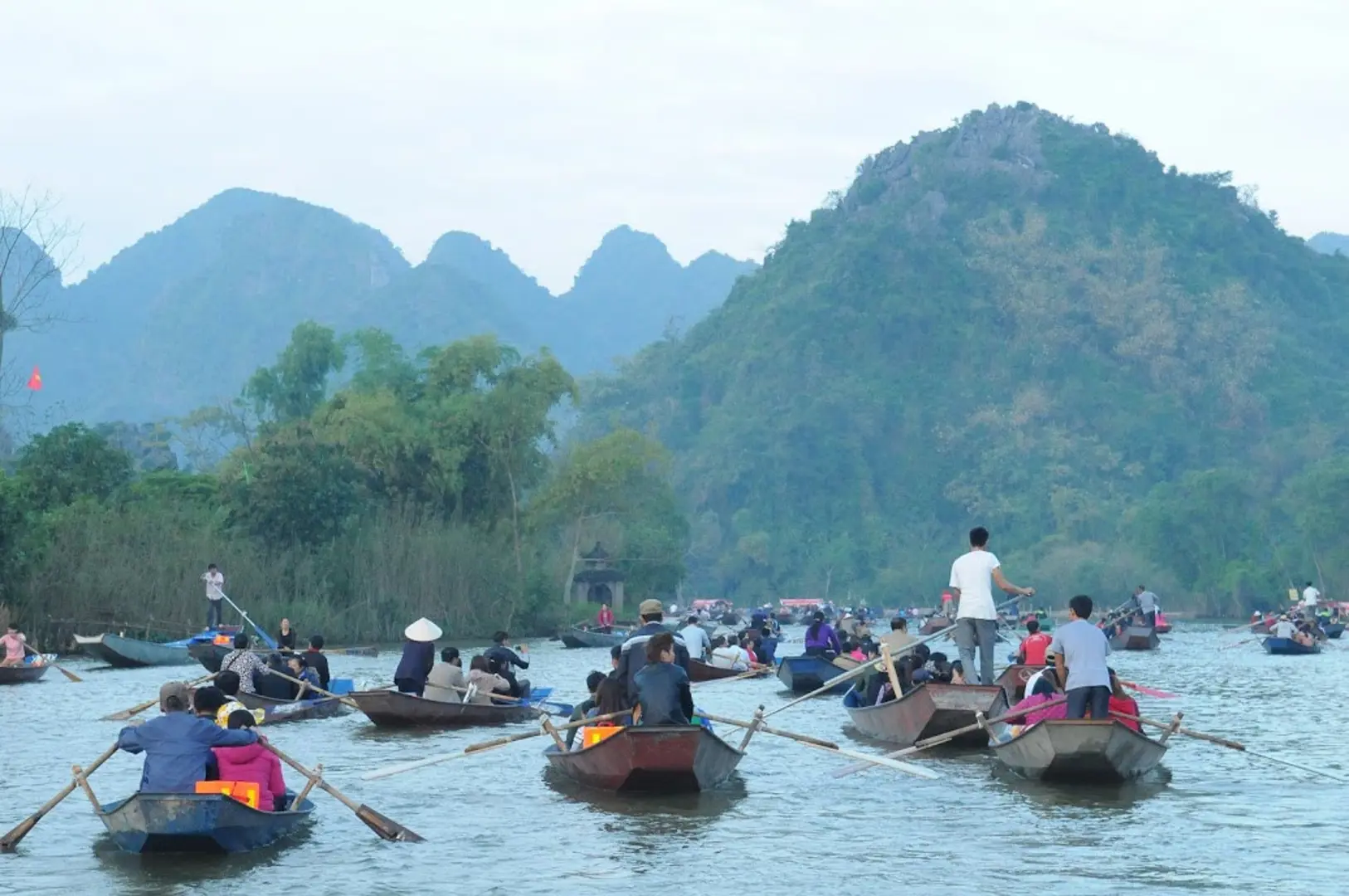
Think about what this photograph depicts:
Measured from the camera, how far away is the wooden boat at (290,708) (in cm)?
2453

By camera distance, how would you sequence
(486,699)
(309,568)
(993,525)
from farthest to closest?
1. (993,525)
2. (309,568)
3. (486,699)

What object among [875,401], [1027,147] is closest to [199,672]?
[875,401]

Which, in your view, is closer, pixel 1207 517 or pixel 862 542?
pixel 1207 517

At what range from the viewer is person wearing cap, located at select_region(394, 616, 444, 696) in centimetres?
2398

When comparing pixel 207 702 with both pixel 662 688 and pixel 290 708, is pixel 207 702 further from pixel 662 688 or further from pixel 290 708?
pixel 290 708

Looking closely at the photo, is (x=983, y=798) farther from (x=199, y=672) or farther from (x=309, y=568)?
(x=309, y=568)

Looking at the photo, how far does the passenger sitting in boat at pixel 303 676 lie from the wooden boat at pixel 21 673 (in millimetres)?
8639

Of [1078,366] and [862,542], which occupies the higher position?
[1078,366]

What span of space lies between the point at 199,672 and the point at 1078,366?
383 ft

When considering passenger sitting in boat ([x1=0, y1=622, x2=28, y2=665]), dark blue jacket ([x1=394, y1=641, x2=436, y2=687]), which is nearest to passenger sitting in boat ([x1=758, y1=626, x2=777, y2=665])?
passenger sitting in boat ([x1=0, y1=622, x2=28, y2=665])

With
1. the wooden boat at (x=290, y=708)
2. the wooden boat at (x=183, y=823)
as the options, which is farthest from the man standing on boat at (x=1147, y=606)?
the wooden boat at (x=183, y=823)

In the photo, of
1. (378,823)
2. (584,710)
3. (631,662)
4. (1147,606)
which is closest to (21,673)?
(584,710)

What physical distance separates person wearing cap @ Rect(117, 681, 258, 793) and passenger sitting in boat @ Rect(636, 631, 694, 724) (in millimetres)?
3751

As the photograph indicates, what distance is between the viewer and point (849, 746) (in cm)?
2222
